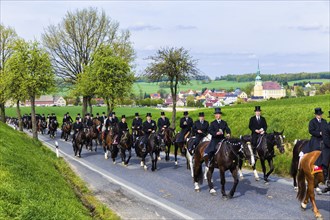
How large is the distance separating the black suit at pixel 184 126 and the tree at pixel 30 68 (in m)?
16.9

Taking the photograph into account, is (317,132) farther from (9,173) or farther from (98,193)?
(9,173)

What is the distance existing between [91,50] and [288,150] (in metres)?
35.2

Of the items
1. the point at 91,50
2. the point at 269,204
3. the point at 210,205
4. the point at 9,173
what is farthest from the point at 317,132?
the point at 91,50

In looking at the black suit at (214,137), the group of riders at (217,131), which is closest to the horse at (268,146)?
the group of riders at (217,131)

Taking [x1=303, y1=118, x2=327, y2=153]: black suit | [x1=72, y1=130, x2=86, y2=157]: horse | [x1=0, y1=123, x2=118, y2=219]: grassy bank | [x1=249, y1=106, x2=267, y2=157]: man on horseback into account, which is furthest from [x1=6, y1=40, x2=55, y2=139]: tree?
[x1=303, y1=118, x2=327, y2=153]: black suit

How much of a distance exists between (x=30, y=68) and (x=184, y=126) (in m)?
18.3

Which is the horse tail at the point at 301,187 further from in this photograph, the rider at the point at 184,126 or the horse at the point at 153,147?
the rider at the point at 184,126

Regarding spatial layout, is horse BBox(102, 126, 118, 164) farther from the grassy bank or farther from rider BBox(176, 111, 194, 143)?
the grassy bank

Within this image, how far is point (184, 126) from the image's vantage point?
64.8ft

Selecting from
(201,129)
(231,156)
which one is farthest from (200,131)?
(231,156)

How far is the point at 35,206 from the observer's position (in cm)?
788

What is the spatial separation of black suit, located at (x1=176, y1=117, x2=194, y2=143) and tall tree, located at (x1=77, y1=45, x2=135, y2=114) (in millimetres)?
20498

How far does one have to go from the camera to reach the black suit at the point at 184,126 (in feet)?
64.5

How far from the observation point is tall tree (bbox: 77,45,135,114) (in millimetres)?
39656
